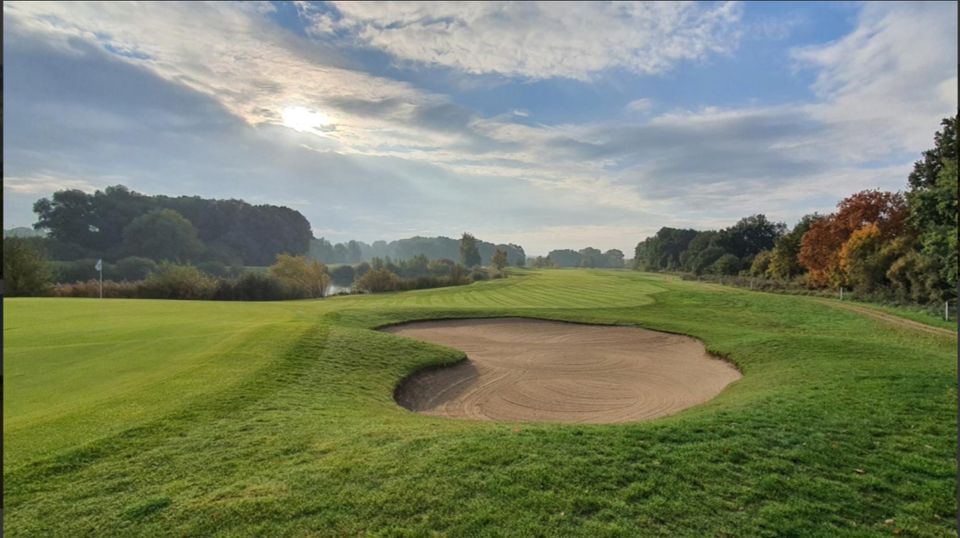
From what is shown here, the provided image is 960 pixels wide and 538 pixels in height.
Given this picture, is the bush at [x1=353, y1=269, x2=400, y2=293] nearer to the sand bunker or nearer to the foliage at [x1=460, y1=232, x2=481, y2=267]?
the sand bunker

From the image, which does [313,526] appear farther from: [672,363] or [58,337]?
[672,363]

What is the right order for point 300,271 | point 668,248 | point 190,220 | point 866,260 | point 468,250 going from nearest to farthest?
1. point 866,260
2. point 300,271
3. point 190,220
4. point 668,248
5. point 468,250

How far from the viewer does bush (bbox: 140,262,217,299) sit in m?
35.9

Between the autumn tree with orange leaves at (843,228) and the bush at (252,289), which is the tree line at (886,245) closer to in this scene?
the autumn tree with orange leaves at (843,228)

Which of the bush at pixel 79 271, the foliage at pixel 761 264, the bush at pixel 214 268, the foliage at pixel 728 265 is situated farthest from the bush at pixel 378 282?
the foliage at pixel 728 265

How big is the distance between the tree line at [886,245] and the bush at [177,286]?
4307cm

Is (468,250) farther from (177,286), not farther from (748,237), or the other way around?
(177,286)

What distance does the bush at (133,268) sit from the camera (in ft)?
206

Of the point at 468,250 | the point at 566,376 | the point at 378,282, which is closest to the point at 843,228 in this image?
the point at 566,376

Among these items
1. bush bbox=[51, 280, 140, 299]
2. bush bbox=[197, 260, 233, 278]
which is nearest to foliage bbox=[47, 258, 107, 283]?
bush bbox=[197, 260, 233, 278]

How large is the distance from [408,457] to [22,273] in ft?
141

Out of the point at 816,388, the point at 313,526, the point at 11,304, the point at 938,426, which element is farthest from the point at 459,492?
the point at 11,304

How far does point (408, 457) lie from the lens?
5.71 m

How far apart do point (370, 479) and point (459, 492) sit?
1.03 meters
